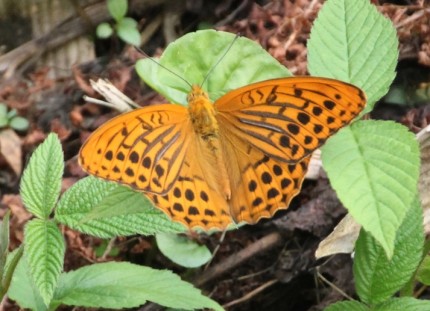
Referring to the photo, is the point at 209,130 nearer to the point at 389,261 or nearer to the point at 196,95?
the point at 196,95

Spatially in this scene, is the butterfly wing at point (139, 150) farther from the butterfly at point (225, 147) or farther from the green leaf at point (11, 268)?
the green leaf at point (11, 268)

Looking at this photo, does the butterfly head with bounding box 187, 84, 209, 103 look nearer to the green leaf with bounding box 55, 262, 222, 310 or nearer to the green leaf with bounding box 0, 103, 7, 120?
the green leaf with bounding box 55, 262, 222, 310

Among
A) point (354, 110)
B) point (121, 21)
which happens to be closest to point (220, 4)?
point (121, 21)

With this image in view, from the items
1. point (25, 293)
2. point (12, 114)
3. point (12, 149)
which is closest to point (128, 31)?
point (12, 114)

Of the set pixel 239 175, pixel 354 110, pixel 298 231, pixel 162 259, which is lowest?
pixel 162 259

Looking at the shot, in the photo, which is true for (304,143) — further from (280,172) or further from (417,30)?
(417,30)

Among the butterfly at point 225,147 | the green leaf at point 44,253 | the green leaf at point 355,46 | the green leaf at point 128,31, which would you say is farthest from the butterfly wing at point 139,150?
the green leaf at point 128,31

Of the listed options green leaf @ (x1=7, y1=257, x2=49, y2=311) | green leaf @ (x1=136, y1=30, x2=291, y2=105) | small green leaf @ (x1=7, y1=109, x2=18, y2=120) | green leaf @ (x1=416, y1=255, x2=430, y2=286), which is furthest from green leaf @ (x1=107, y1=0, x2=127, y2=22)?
green leaf @ (x1=416, y1=255, x2=430, y2=286)
